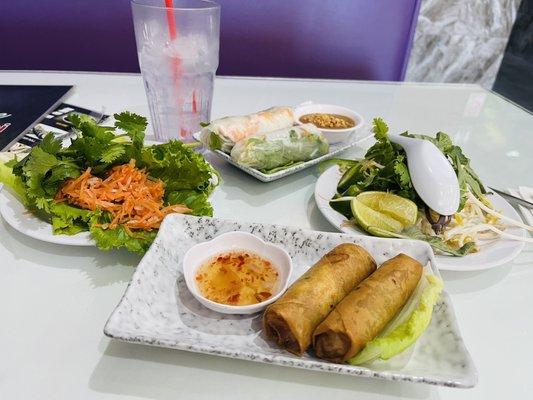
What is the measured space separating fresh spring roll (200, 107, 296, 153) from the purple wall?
4.33ft

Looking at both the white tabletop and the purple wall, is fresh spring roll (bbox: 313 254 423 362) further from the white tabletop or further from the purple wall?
the purple wall

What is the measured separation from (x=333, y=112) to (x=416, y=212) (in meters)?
0.75

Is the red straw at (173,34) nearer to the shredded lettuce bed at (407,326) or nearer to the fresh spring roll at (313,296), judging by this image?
the fresh spring roll at (313,296)

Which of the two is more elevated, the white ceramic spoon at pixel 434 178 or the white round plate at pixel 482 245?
the white ceramic spoon at pixel 434 178

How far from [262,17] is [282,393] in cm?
A: 240

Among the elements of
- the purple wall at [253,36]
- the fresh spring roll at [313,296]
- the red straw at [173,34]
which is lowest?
the purple wall at [253,36]

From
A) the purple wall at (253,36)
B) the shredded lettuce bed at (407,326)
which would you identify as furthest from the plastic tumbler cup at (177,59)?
the purple wall at (253,36)

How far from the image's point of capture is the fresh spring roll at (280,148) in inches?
53.0

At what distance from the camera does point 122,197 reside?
1.06m

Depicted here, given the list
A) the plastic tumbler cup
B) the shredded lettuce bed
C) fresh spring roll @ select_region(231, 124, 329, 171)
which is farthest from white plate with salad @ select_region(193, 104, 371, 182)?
the shredded lettuce bed

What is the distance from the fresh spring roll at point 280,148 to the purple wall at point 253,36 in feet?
4.70

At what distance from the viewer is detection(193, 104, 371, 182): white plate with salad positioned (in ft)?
4.42

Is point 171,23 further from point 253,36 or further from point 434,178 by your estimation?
point 253,36

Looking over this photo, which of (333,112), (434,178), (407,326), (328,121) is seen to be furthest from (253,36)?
(407,326)
